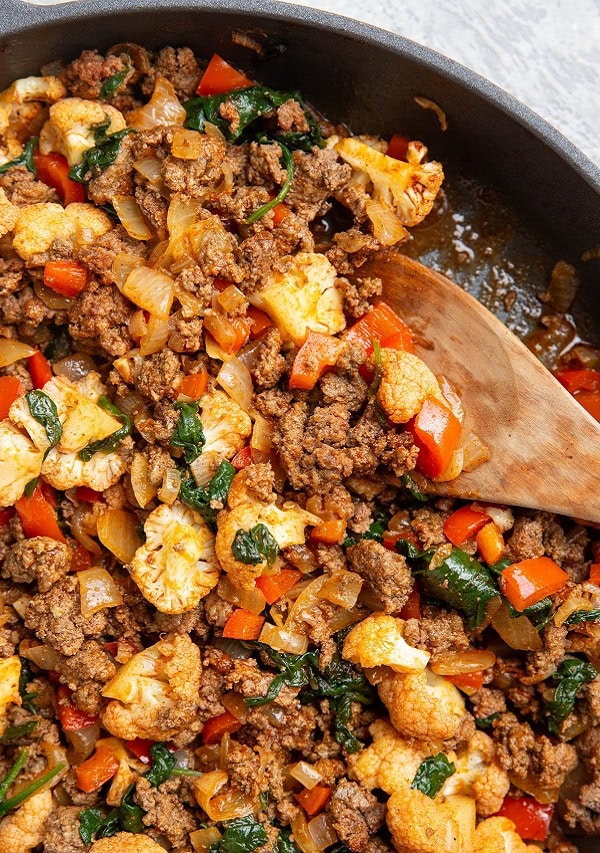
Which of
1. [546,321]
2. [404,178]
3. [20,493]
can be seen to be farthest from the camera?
[546,321]

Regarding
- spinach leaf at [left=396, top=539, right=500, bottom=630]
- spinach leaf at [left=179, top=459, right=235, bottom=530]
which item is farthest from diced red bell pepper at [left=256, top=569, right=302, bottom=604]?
spinach leaf at [left=396, top=539, right=500, bottom=630]

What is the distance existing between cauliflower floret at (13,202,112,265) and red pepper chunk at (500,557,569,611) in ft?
8.06

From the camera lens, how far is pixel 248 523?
3.56 meters

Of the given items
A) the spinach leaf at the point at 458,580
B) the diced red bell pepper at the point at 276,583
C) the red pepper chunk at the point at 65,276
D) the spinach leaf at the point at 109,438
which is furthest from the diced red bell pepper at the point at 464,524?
the red pepper chunk at the point at 65,276

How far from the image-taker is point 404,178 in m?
3.92

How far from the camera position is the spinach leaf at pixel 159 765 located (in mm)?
3820

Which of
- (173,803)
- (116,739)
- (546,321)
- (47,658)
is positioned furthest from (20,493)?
(546,321)

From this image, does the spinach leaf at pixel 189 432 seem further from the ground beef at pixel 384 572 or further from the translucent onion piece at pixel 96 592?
the ground beef at pixel 384 572

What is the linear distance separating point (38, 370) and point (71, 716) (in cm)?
161

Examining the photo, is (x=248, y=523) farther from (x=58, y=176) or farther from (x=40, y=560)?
(x=58, y=176)

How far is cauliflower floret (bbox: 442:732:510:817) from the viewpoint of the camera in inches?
154

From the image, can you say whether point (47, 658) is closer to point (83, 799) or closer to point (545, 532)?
point (83, 799)

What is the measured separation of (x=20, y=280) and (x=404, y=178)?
6.05 feet

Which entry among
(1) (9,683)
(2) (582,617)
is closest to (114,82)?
(1) (9,683)
